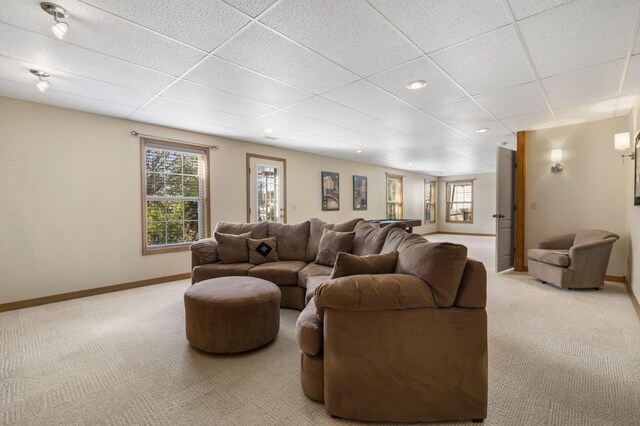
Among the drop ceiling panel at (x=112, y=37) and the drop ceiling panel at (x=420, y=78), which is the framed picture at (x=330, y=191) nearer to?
the drop ceiling panel at (x=420, y=78)

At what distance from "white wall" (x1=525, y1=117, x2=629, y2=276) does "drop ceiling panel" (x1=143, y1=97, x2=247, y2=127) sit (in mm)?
4936

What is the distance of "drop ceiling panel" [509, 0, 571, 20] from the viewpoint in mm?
1871

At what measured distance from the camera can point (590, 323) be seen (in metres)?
2.98

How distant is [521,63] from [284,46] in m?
2.08

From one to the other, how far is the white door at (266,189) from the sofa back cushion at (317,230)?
212 cm

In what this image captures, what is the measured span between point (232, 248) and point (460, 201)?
Result: 10.2 metres

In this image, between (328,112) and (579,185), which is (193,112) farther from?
(579,185)

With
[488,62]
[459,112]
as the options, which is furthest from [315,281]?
[459,112]

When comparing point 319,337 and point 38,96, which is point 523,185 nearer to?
point 319,337

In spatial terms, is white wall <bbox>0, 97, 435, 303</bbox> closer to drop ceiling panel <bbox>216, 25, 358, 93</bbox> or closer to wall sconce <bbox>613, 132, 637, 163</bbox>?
drop ceiling panel <bbox>216, 25, 358, 93</bbox>

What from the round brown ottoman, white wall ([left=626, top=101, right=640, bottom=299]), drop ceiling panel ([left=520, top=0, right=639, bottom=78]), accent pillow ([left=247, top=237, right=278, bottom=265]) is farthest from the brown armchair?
the round brown ottoman

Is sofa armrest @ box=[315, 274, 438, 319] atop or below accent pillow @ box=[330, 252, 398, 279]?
below

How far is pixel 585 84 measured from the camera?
3.13 metres

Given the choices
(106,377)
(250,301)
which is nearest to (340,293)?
(250,301)
